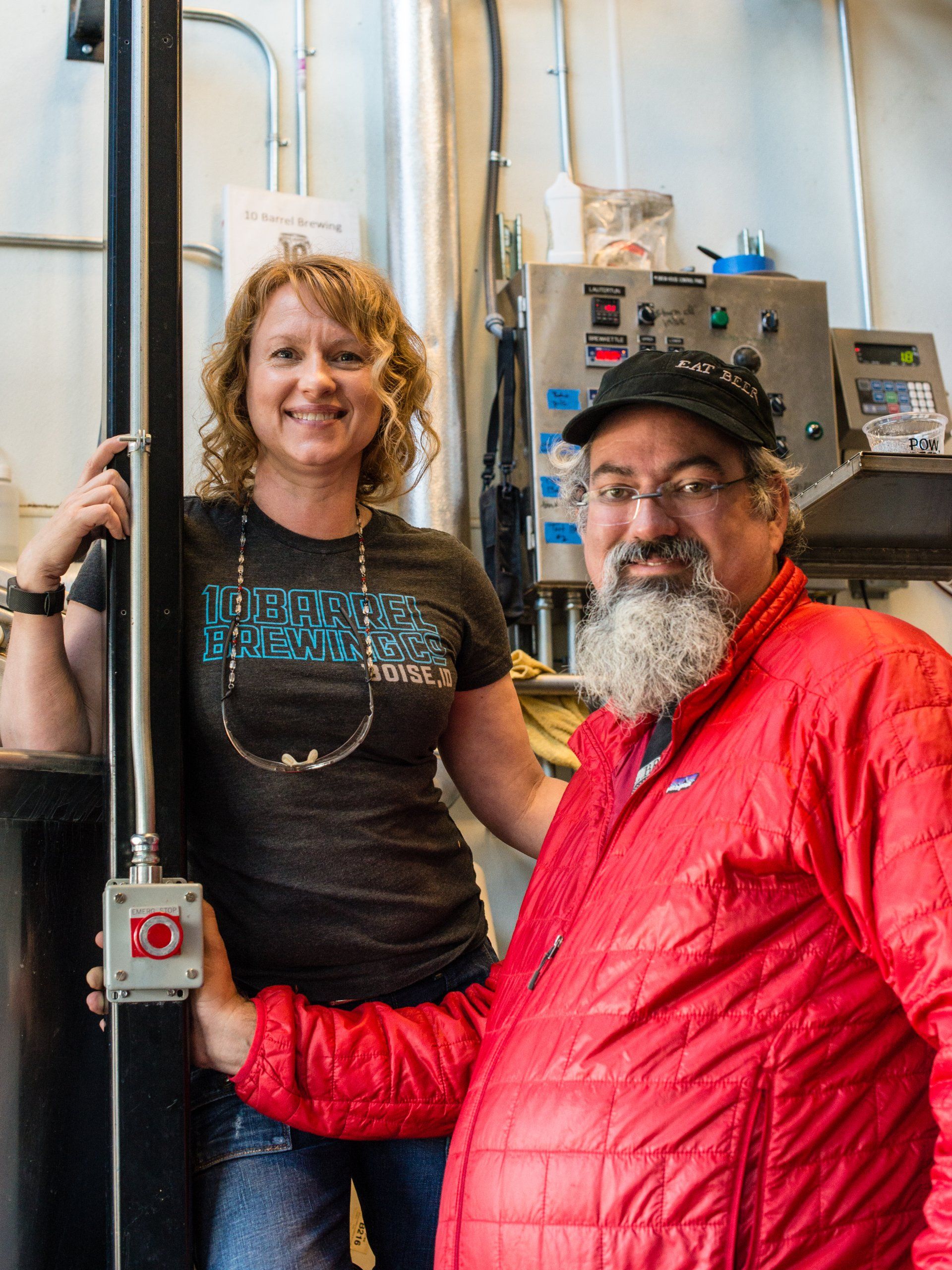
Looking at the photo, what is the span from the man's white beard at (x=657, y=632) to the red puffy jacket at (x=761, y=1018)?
12 cm

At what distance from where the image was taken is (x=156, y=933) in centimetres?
136

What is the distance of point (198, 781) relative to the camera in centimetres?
153

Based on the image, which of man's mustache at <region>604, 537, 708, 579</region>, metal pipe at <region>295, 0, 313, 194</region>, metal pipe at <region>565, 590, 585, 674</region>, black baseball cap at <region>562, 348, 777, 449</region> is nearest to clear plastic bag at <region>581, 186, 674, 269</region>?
metal pipe at <region>295, 0, 313, 194</region>

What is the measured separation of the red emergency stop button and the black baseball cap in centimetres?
79

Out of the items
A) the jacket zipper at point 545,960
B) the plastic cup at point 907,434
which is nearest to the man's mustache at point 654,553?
the jacket zipper at point 545,960

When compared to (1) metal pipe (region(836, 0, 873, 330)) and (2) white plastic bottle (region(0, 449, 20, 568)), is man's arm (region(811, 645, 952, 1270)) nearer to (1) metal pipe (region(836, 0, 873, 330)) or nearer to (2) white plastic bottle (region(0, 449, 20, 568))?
(2) white plastic bottle (region(0, 449, 20, 568))

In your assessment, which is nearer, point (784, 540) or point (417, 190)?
point (784, 540)

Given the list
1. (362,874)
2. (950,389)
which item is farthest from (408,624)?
(950,389)

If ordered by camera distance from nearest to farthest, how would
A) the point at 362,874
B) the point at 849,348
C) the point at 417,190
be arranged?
the point at 362,874, the point at 417,190, the point at 849,348

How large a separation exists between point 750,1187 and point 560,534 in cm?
215

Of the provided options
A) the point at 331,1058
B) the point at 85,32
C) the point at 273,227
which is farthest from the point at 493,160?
the point at 331,1058

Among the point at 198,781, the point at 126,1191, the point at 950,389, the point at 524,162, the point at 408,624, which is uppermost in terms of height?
the point at 524,162

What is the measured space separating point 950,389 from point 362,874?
2.89m

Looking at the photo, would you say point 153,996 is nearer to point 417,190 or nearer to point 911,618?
point 417,190
